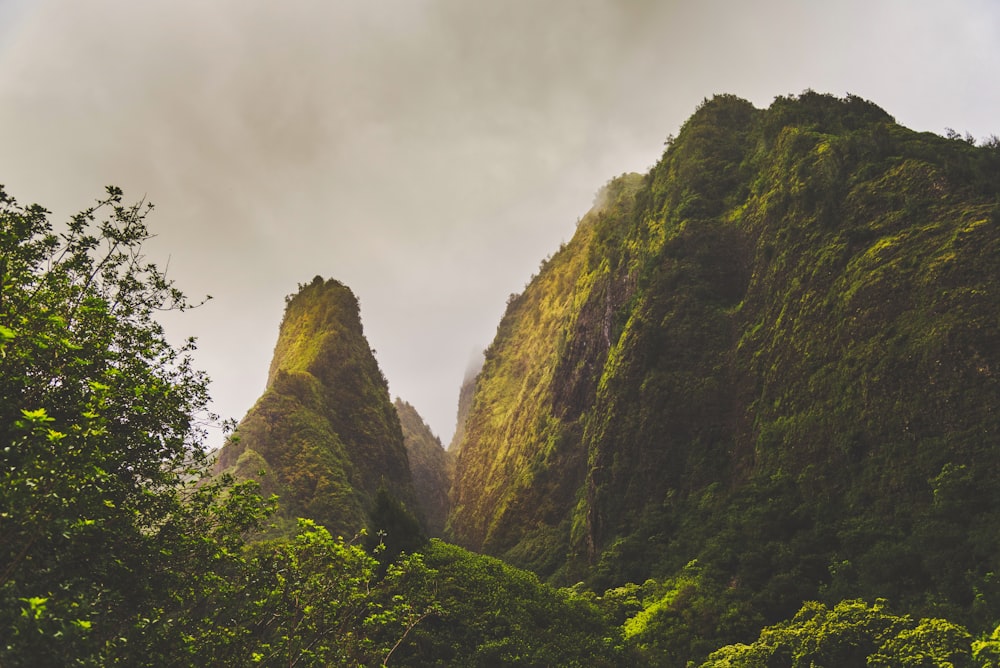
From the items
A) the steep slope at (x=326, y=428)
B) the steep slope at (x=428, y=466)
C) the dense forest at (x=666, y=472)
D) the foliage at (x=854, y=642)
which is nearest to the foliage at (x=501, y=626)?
the dense forest at (x=666, y=472)

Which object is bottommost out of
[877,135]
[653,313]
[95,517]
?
[95,517]

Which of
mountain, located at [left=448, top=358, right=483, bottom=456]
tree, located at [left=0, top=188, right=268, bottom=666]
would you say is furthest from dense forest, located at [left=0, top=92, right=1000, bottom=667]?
mountain, located at [left=448, top=358, right=483, bottom=456]

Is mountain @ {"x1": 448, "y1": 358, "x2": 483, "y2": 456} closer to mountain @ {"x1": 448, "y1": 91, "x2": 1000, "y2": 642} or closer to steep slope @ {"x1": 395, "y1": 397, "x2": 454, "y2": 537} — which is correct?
steep slope @ {"x1": 395, "y1": 397, "x2": 454, "y2": 537}

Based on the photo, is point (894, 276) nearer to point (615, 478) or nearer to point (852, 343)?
point (852, 343)

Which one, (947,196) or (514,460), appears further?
(514,460)

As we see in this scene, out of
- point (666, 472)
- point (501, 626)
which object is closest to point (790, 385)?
point (666, 472)

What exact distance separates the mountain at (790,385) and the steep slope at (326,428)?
1967 centimetres

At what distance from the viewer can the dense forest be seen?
34.6 feet

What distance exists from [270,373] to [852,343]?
100260 mm

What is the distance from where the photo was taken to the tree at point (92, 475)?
8102 mm

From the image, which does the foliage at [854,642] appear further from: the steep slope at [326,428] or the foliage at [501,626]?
the steep slope at [326,428]

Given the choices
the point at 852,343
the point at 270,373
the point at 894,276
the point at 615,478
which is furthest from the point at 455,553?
the point at 270,373

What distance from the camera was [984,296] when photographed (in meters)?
22.5

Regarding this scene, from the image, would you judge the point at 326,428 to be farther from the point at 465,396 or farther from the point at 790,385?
the point at 465,396
